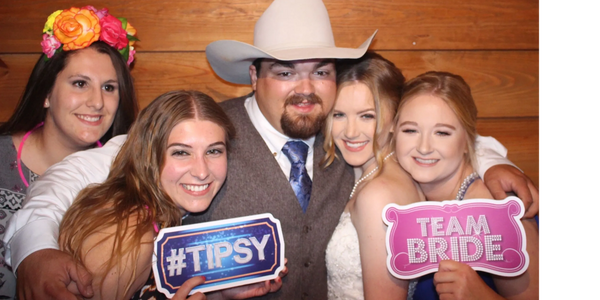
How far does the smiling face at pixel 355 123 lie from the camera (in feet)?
6.43

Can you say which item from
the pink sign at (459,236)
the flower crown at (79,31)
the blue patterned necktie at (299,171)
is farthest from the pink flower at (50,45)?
the pink sign at (459,236)

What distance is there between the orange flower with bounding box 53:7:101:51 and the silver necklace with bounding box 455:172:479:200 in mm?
1849

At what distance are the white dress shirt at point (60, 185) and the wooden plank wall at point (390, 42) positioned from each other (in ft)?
1.76

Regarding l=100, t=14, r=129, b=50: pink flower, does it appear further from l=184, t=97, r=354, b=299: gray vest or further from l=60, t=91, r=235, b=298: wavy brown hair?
l=184, t=97, r=354, b=299: gray vest

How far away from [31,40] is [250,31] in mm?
1219

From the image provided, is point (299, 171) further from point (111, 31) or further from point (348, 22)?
point (111, 31)

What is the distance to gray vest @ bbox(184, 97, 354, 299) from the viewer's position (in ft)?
6.05

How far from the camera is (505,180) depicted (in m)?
1.84

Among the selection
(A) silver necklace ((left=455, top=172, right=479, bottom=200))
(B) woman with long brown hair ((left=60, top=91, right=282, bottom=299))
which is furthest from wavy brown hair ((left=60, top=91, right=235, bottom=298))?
(A) silver necklace ((left=455, top=172, right=479, bottom=200))

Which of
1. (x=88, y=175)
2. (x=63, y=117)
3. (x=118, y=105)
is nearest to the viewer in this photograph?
(x=88, y=175)

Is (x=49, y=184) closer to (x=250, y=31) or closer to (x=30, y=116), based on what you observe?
(x=30, y=116)

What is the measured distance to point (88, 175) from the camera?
Result: 1.75m
